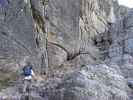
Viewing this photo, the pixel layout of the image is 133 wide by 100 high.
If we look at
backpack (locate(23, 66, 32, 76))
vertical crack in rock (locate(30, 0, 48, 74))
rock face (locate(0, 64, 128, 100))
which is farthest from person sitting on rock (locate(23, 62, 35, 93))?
vertical crack in rock (locate(30, 0, 48, 74))

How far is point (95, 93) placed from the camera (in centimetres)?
1997

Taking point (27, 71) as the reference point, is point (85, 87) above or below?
below

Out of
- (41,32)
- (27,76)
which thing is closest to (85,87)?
(27,76)

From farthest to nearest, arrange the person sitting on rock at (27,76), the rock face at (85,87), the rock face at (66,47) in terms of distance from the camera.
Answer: the person sitting on rock at (27,76), the rock face at (66,47), the rock face at (85,87)

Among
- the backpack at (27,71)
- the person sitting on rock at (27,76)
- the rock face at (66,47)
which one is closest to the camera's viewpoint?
the rock face at (66,47)

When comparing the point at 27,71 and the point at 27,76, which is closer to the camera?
the point at 27,76

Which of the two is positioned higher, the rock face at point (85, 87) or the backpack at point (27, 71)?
the backpack at point (27, 71)

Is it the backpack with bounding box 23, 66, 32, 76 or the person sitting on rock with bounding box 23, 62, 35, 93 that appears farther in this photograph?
the backpack with bounding box 23, 66, 32, 76

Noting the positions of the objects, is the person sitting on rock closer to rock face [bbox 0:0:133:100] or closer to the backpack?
the backpack

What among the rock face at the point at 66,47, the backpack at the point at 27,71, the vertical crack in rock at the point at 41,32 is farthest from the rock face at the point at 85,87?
the vertical crack in rock at the point at 41,32

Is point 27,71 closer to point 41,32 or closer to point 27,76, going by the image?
point 27,76

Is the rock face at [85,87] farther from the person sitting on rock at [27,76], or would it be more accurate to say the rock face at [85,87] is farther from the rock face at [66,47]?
the person sitting on rock at [27,76]

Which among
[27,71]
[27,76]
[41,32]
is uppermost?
[41,32]

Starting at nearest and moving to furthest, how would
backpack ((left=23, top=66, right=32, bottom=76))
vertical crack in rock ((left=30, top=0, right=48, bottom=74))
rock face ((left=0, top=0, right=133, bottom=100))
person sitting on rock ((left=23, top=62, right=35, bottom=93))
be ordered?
rock face ((left=0, top=0, right=133, bottom=100)), person sitting on rock ((left=23, top=62, right=35, bottom=93)), backpack ((left=23, top=66, right=32, bottom=76)), vertical crack in rock ((left=30, top=0, right=48, bottom=74))
